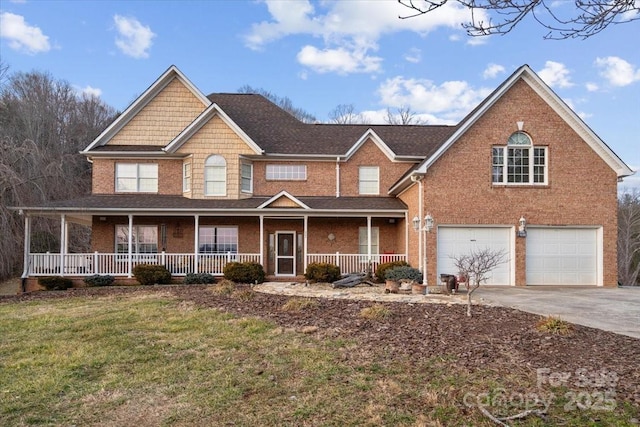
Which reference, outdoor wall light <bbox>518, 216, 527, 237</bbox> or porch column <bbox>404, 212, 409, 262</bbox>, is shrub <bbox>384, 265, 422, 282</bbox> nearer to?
porch column <bbox>404, 212, 409, 262</bbox>

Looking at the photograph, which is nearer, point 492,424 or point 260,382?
point 492,424

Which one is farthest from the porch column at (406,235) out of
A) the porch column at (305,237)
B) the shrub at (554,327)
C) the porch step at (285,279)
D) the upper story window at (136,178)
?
the upper story window at (136,178)

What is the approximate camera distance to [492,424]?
436cm

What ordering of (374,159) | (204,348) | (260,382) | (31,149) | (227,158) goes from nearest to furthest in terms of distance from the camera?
(260,382)
(204,348)
(31,149)
(227,158)
(374,159)

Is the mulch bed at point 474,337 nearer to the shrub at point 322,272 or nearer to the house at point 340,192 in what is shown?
the shrub at point 322,272

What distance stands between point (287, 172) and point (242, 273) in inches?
217

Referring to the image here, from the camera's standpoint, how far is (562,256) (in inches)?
673

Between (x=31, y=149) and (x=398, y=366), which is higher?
(x=31, y=149)

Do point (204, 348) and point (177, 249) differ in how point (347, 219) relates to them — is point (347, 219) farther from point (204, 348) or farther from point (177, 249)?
point (204, 348)

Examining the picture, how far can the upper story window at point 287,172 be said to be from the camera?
21188 millimetres

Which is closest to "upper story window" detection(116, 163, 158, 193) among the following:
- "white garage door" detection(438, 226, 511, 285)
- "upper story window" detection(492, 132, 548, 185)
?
"white garage door" detection(438, 226, 511, 285)

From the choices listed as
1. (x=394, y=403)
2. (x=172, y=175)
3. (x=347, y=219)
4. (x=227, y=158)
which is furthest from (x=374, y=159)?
(x=394, y=403)

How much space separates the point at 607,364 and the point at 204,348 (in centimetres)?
582

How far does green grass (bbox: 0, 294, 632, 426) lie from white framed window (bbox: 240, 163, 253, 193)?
1202 centimetres
